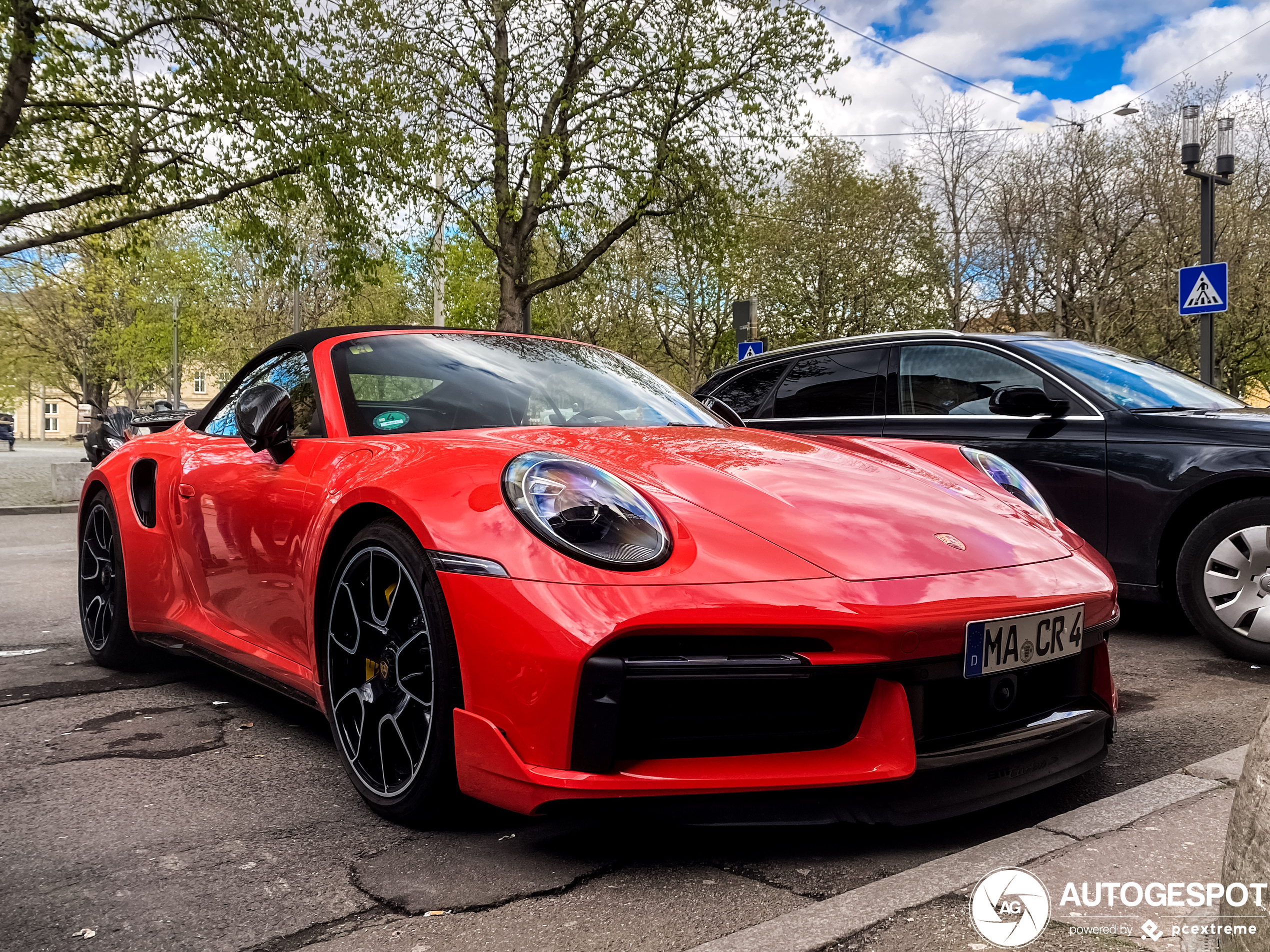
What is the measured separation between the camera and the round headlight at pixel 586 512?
7.32 ft

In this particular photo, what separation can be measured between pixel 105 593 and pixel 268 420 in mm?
1727

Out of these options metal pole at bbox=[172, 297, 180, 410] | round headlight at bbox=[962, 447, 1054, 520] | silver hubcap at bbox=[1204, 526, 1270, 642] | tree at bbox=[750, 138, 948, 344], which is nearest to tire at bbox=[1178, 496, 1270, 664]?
silver hubcap at bbox=[1204, 526, 1270, 642]

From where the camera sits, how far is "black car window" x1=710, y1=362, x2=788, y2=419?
6746mm

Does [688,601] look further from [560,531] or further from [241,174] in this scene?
[241,174]

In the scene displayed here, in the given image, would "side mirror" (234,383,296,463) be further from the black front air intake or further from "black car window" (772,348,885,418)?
"black car window" (772,348,885,418)

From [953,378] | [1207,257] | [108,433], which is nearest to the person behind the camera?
[953,378]

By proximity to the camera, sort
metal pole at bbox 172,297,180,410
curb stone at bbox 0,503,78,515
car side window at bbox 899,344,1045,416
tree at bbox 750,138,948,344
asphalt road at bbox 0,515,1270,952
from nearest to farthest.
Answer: asphalt road at bbox 0,515,1270,952 → car side window at bbox 899,344,1045,416 → curb stone at bbox 0,503,78,515 → tree at bbox 750,138,948,344 → metal pole at bbox 172,297,180,410

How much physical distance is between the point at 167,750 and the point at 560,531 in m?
1.75

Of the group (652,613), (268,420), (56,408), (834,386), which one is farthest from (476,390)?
(56,408)

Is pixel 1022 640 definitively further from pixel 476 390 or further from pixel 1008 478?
pixel 476 390

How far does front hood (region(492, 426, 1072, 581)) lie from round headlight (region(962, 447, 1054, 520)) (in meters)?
0.25

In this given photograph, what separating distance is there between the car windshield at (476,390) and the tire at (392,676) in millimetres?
586

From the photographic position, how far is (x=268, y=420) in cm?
313

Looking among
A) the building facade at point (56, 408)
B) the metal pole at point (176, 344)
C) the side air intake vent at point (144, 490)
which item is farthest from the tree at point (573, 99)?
the building facade at point (56, 408)
